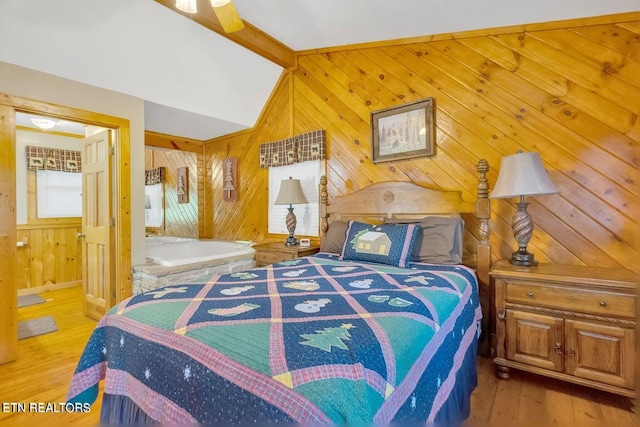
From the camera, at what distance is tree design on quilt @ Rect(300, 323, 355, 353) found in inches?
36.9

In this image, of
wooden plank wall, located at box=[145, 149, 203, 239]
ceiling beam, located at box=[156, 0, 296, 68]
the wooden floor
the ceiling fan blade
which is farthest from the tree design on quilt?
wooden plank wall, located at box=[145, 149, 203, 239]

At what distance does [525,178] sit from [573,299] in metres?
0.77

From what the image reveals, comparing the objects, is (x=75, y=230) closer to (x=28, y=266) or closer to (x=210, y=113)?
(x=28, y=266)

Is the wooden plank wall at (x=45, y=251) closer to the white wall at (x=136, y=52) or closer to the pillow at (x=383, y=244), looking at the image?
the white wall at (x=136, y=52)

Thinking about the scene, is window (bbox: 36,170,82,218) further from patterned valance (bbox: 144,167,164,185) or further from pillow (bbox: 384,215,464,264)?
pillow (bbox: 384,215,464,264)

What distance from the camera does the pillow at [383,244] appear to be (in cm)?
222

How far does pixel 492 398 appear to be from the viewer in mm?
1835

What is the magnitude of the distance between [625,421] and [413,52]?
9.69 ft

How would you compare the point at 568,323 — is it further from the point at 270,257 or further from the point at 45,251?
the point at 45,251

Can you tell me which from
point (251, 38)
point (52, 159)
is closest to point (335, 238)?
point (251, 38)

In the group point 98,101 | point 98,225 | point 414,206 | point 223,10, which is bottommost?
point 98,225

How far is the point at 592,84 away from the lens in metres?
2.08

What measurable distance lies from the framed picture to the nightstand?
3.69 feet

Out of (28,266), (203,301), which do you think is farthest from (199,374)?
(28,266)
